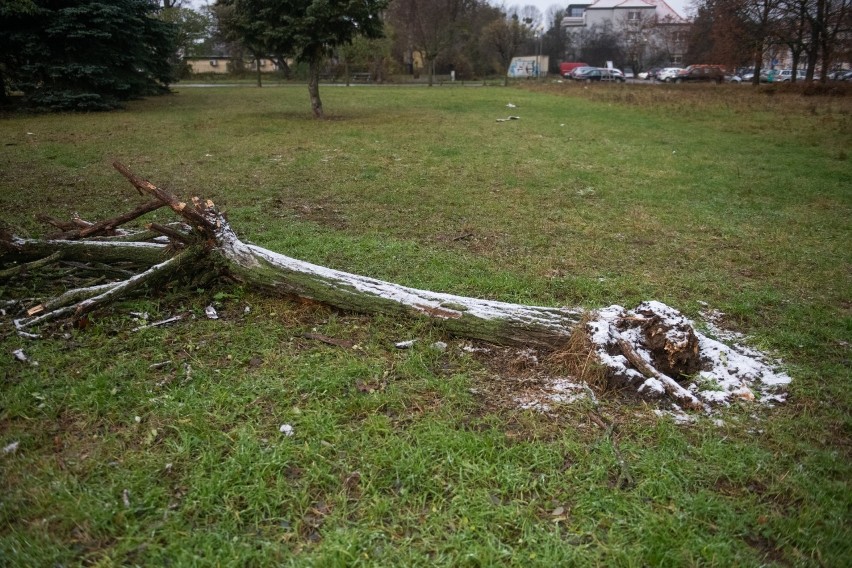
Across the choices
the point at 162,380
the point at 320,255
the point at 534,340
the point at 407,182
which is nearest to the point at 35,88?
the point at 407,182

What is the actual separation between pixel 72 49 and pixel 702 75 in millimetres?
38041

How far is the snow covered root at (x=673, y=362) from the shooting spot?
3.23 metres

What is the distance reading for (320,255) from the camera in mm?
5461

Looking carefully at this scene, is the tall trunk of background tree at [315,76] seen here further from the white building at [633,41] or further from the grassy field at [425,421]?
the white building at [633,41]

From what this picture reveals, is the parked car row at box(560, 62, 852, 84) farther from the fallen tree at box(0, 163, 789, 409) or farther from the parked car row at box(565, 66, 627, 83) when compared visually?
the fallen tree at box(0, 163, 789, 409)

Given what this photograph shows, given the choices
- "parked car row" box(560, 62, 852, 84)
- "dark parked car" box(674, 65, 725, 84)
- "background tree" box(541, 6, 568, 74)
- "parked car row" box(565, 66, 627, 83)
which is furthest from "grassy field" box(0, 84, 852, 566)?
"background tree" box(541, 6, 568, 74)

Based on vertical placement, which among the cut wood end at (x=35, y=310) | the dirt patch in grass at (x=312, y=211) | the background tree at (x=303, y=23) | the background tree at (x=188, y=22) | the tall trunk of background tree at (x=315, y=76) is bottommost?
the cut wood end at (x=35, y=310)

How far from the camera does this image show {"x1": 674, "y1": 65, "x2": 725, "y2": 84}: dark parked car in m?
38.1

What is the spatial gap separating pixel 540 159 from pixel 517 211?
13.7 feet

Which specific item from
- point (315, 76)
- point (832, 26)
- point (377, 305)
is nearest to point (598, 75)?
point (832, 26)

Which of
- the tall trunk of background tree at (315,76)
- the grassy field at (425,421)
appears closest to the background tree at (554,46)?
the tall trunk of background tree at (315,76)

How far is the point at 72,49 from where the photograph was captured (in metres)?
17.0

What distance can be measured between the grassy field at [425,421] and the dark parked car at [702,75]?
1437 inches

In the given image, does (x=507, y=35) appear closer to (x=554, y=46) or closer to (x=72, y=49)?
(x=554, y=46)
